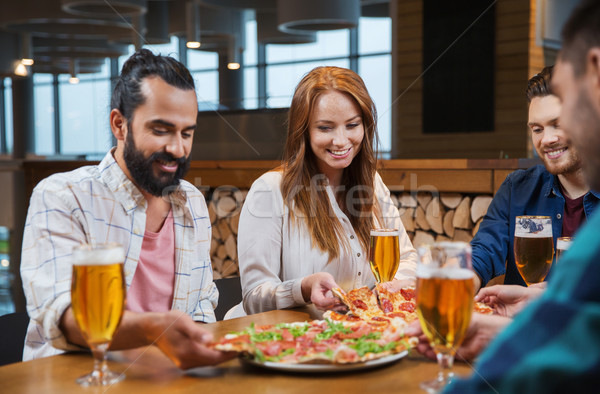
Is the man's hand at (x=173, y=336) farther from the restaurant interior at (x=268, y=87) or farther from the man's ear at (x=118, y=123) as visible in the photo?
the restaurant interior at (x=268, y=87)

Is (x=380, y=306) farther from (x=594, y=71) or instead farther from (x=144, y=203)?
(x=594, y=71)

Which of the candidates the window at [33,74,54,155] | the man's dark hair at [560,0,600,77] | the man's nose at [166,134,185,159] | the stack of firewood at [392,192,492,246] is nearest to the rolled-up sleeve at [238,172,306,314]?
the man's nose at [166,134,185,159]

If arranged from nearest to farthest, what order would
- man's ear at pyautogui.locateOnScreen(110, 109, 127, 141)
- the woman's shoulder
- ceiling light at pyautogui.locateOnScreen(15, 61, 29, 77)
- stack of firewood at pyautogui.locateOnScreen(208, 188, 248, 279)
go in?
man's ear at pyautogui.locateOnScreen(110, 109, 127, 141)
the woman's shoulder
stack of firewood at pyautogui.locateOnScreen(208, 188, 248, 279)
ceiling light at pyautogui.locateOnScreen(15, 61, 29, 77)

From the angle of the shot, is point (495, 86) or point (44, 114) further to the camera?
point (44, 114)

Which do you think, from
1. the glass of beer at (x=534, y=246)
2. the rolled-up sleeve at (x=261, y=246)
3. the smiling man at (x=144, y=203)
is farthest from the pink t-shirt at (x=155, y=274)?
the glass of beer at (x=534, y=246)

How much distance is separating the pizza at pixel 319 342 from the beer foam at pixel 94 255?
209mm

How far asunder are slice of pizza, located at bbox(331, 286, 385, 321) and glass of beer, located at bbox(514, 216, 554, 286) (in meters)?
0.35

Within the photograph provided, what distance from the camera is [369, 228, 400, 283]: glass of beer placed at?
55.9 inches

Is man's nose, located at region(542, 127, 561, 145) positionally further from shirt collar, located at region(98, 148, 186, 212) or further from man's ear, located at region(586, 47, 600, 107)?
man's ear, located at region(586, 47, 600, 107)

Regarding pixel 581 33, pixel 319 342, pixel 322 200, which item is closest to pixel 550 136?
pixel 322 200

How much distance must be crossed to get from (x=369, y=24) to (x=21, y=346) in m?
5.88

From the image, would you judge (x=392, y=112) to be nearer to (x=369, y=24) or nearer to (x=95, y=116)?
(x=369, y=24)

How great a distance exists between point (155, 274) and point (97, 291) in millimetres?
639

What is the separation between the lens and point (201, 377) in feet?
3.09
